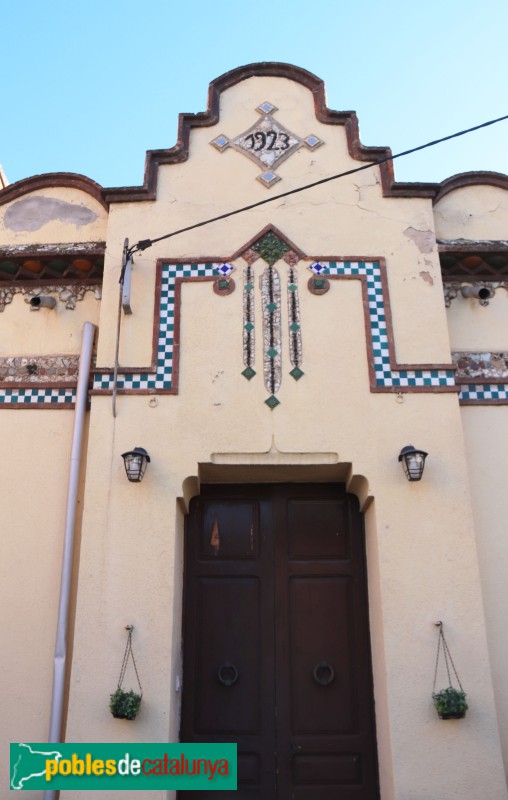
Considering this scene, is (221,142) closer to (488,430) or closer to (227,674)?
(488,430)

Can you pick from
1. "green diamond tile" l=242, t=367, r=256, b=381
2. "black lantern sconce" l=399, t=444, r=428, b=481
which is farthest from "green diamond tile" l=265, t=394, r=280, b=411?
"black lantern sconce" l=399, t=444, r=428, b=481

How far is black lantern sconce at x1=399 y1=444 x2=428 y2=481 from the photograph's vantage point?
6.07 metres

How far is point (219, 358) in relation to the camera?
6.67 meters

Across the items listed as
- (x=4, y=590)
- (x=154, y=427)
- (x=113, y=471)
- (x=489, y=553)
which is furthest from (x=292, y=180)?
(x=4, y=590)

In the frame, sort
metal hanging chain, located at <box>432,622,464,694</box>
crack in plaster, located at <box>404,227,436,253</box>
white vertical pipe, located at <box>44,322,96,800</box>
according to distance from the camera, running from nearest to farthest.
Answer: metal hanging chain, located at <box>432,622,464,694</box> < white vertical pipe, located at <box>44,322,96,800</box> < crack in plaster, located at <box>404,227,436,253</box>

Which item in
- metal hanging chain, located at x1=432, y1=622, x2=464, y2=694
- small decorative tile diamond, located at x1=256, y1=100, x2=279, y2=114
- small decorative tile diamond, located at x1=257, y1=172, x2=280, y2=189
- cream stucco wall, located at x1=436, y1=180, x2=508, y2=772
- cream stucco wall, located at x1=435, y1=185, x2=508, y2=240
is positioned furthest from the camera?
small decorative tile diamond, located at x1=256, y1=100, x2=279, y2=114

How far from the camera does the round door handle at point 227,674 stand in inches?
245

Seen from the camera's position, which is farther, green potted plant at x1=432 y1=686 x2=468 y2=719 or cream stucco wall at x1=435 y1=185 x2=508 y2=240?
cream stucco wall at x1=435 y1=185 x2=508 y2=240

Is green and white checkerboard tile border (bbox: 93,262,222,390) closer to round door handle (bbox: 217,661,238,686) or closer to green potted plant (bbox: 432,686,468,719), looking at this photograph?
round door handle (bbox: 217,661,238,686)

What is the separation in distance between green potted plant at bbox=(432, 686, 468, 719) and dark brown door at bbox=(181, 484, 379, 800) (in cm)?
80

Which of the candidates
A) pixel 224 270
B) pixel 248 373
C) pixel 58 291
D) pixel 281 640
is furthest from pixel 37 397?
pixel 281 640

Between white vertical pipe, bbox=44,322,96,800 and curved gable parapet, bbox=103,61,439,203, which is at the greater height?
curved gable parapet, bbox=103,61,439,203

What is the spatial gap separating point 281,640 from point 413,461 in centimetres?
199

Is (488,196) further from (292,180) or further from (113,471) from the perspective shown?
(113,471)
